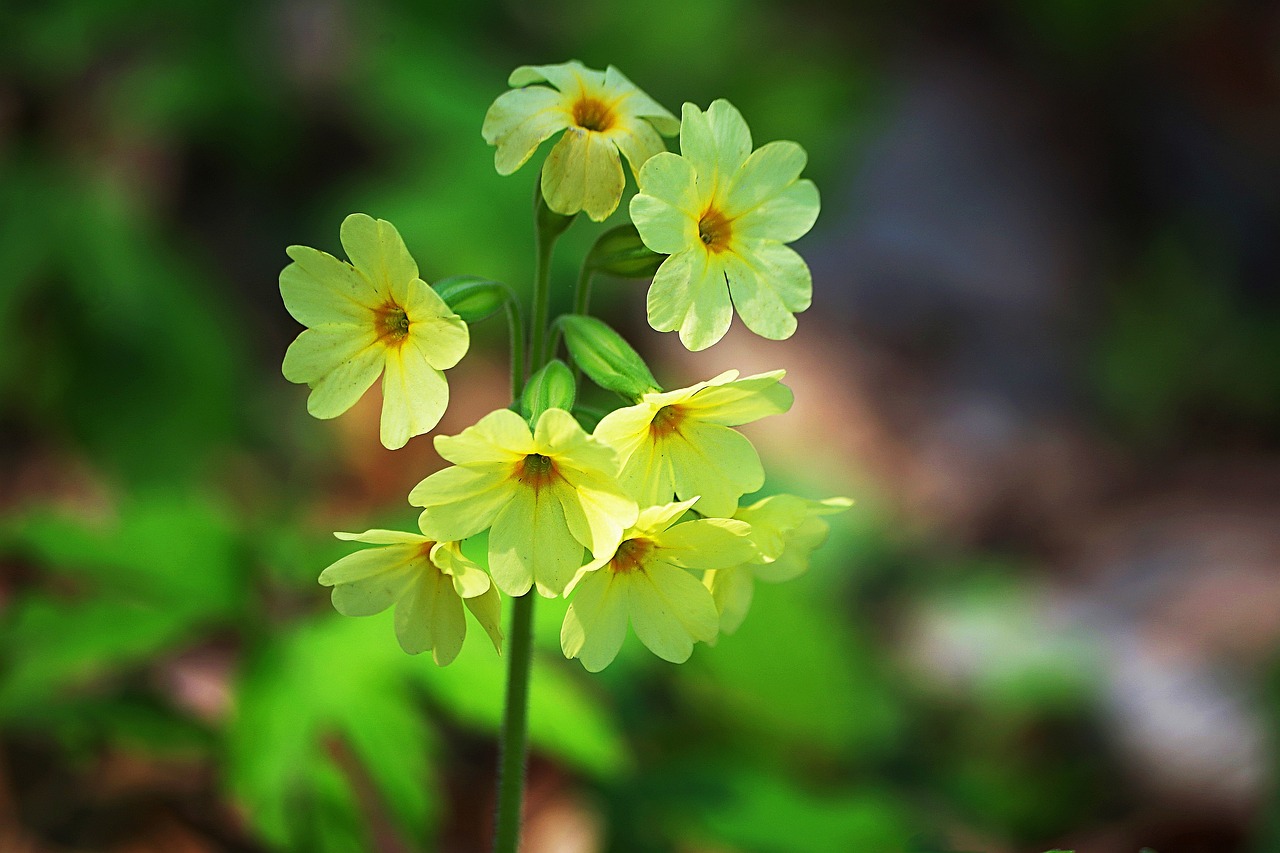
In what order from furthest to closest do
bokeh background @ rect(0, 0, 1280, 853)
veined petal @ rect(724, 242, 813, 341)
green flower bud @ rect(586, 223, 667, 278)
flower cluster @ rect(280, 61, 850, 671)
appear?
bokeh background @ rect(0, 0, 1280, 853)
green flower bud @ rect(586, 223, 667, 278)
veined petal @ rect(724, 242, 813, 341)
flower cluster @ rect(280, 61, 850, 671)

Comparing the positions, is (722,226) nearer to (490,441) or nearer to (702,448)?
(702,448)

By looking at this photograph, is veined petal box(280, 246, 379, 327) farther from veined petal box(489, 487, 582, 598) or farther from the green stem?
the green stem

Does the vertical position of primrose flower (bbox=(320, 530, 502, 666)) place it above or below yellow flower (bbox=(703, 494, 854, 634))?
below

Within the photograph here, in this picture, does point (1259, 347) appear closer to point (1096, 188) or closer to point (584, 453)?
point (1096, 188)

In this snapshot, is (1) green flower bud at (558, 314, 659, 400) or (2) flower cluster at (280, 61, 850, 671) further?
(1) green flower bud at (558, 314, 659, 400)

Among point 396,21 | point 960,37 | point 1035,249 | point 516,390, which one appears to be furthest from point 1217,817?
point 960,37

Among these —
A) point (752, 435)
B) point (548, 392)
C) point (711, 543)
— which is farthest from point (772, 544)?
point (752, 435)

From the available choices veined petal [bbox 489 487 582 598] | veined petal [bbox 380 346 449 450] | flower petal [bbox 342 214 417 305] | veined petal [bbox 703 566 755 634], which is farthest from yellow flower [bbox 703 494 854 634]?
flower petal [bbox 342 214 417 305]
